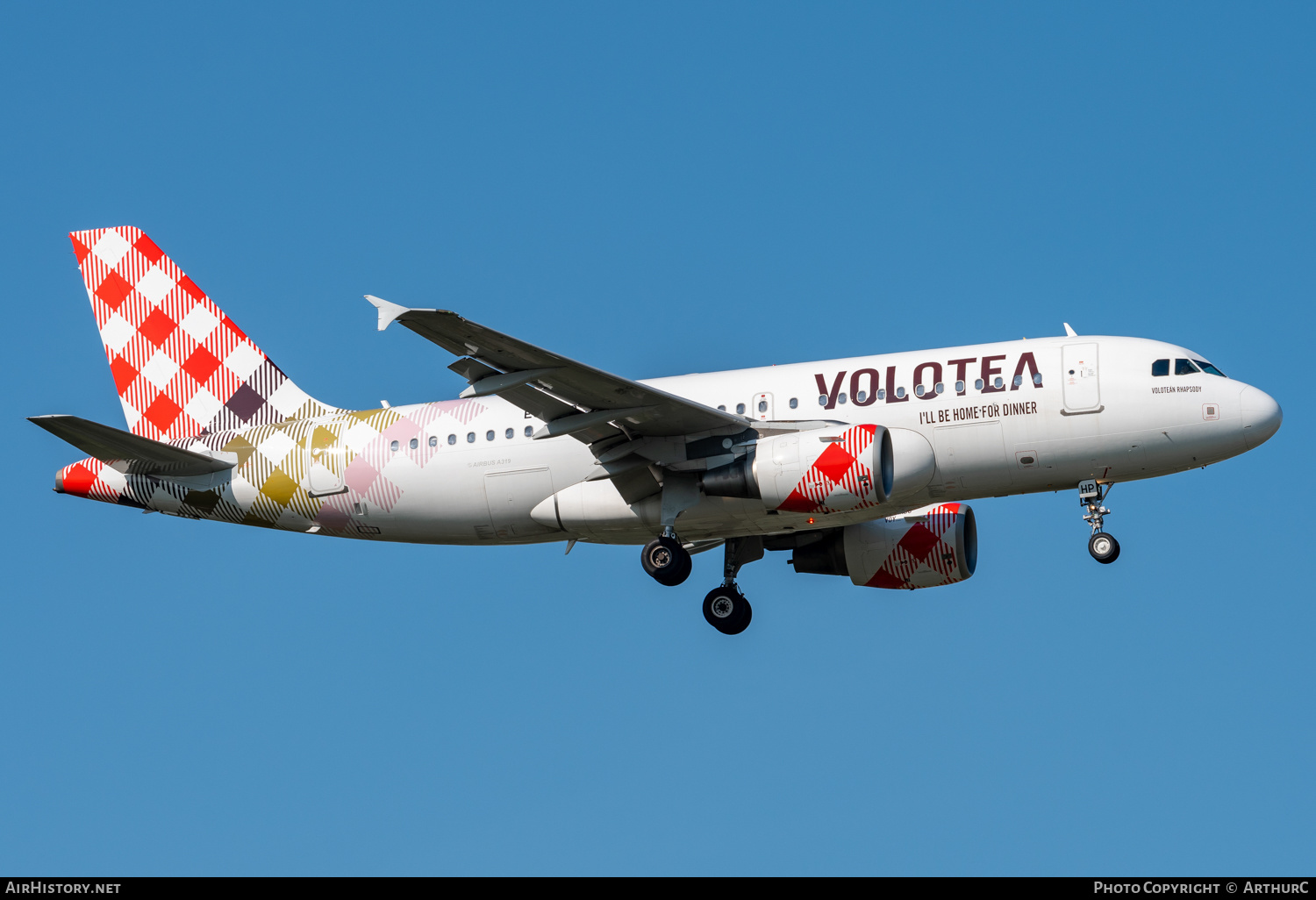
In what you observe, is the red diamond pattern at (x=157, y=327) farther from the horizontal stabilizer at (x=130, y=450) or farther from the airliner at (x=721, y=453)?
the horizontal stabilizer at (x=130, y=450)

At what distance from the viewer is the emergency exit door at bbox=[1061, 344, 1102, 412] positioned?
29.5 meters

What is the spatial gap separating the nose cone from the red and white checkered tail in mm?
19482

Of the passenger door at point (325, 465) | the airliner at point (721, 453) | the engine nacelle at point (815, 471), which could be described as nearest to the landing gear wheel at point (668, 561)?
the airliner at point (721, 453)

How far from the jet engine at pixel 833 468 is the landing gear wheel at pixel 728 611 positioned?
15.0 ft

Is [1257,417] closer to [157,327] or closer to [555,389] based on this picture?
[555,389]

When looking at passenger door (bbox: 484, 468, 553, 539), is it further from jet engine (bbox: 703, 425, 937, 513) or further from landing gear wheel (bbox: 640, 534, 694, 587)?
jet engine (bbox: 703, 425, 937, 513)

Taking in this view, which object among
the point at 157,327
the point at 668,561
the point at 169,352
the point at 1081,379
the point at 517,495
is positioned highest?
the point at 157,327

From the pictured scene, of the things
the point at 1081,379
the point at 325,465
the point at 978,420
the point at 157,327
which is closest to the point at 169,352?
the point at 157,327

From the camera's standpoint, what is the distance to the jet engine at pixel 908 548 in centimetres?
3447

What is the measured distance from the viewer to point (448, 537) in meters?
32.6

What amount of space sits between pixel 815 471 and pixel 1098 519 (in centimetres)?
582

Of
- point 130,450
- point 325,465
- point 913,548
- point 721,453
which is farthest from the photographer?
point 913,548

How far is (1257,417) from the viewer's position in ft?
96.2

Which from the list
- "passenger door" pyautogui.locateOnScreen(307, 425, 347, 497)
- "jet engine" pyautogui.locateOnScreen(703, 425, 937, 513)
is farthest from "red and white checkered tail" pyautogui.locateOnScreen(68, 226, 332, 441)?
"jet engine" pyautogui.locateOnScreen(703, 425, 937, 513)
